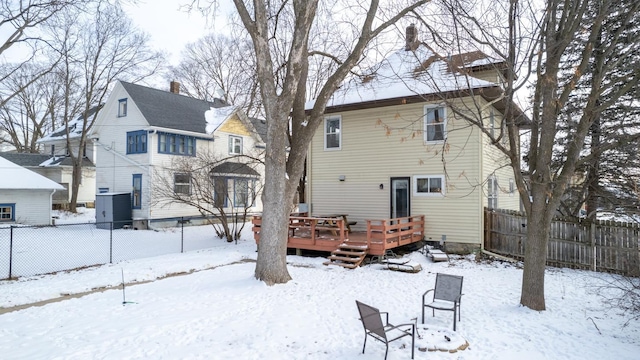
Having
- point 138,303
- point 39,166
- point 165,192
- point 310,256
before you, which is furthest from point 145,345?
point 39,166

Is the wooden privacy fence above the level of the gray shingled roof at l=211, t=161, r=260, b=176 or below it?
below

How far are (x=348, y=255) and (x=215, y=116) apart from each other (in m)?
17.5

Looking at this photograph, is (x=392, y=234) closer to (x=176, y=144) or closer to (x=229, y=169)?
(x=229, y=169)

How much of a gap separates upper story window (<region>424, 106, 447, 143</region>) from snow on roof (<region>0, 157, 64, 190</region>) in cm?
2042

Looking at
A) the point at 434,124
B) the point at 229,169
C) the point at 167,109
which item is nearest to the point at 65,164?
the point at 167,109

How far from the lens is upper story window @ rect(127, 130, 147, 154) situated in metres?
21.2

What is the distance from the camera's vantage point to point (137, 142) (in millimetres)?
21547

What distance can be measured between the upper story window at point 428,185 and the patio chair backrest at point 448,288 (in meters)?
6.97

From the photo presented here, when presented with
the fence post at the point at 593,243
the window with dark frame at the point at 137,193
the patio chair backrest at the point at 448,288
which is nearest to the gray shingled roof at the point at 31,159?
the window with dark frame at the point at 137,193

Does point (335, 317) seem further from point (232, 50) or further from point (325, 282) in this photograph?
point (232, 50)

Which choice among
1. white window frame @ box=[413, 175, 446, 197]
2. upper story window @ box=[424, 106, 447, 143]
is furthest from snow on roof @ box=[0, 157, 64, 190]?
upper story window @ box=[424, 106, 447, 143]

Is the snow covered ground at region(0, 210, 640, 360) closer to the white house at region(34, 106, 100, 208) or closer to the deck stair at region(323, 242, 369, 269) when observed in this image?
the deck stair at region(323, 242, 369, 269)

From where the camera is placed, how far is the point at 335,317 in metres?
6.48

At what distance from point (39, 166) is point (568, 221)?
3465 centimetres
